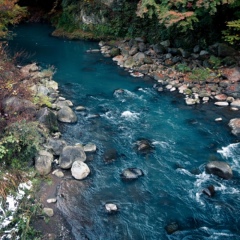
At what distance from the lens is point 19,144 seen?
7527 mm

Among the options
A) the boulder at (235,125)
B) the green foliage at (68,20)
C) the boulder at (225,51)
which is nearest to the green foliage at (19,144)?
the boulder at (235,125)

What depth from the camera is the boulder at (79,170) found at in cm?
774

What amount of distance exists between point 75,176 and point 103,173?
2.51 feet

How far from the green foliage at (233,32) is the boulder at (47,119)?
8530 mm

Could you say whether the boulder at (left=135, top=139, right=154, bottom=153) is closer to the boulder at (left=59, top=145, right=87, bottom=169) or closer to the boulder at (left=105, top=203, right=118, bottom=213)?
the boulder at (left=59, top=145, right=87, bottom=169)

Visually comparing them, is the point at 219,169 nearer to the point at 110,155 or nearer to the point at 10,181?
the point at 110,155

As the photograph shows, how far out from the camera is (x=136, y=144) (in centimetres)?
934

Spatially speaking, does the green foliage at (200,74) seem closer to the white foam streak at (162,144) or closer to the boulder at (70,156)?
the white foam streak at (162,144)

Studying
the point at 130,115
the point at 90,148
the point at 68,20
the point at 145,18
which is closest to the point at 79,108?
the point at 130,115

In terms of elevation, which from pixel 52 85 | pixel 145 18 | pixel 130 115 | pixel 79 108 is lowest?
pixel 130 115

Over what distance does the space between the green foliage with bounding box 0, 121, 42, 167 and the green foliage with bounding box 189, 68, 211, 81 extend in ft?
26.6

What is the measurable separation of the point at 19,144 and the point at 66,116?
10.2 feet

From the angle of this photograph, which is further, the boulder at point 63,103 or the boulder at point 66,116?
the boulder at point 63,103

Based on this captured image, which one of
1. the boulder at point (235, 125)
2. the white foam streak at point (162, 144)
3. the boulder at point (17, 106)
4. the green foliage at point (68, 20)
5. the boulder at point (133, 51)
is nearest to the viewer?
the boulder at point (17, 106)
